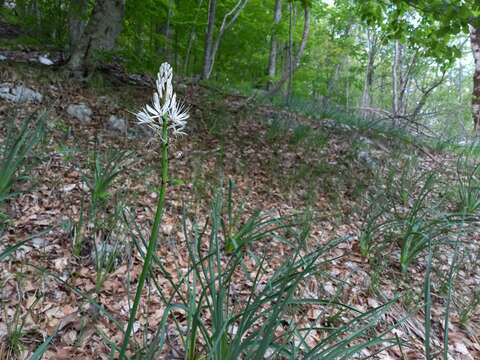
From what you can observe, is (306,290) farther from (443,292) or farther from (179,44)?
(179,44)

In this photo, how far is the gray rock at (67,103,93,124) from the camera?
3668 millimetres

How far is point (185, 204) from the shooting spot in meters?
2.76

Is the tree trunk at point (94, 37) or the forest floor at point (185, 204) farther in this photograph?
the tree trunk at point (94, 37)

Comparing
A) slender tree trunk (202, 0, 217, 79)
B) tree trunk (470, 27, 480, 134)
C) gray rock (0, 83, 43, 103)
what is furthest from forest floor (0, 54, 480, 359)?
tree trunk (470, 27, 480, 134)

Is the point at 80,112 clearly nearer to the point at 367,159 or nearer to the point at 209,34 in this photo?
the point at 209,34

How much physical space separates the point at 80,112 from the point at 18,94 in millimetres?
673

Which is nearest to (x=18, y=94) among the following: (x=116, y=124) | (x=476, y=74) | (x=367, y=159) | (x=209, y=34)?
(x=116, y=124)

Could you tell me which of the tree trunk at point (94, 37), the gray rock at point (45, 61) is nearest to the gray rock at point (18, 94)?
the tree trunk at point (94, 37)

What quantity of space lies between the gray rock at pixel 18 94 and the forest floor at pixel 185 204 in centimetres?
13

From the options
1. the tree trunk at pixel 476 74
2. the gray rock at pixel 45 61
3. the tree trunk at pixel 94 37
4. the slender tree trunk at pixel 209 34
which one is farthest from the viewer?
the tree trunk at pixel 476 74

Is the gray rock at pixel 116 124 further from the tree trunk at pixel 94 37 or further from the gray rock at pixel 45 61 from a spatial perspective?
the gray rock at pixel 45 61

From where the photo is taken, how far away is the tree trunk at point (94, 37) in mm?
4129

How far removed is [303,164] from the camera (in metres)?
4.04

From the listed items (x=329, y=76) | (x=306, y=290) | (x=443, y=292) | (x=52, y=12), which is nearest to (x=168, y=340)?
(x=306, y=290)
